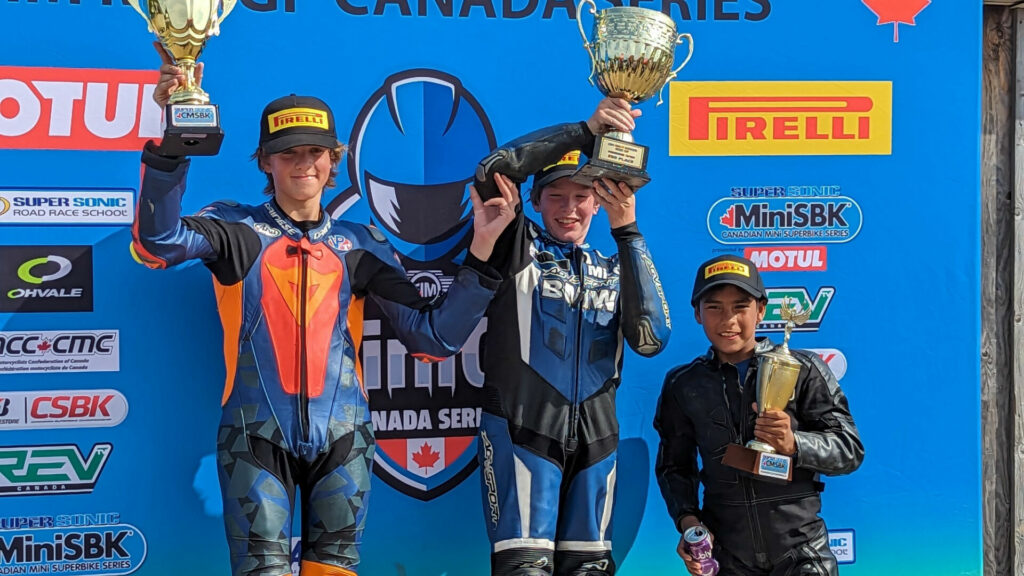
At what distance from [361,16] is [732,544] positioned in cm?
235

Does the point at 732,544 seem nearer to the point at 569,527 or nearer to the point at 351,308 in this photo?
the point at 569,527

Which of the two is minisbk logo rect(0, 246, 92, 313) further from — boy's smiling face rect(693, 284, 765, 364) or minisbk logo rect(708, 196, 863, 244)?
minisbk logo rect(708, 196, 863, 244)

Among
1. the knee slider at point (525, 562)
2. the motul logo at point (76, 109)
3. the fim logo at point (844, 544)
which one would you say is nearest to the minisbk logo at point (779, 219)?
the fim logo at point (844, 544)

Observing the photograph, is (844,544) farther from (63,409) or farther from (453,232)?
(63,409)

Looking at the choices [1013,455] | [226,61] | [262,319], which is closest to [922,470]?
[1013,455]

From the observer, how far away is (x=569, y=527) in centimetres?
335

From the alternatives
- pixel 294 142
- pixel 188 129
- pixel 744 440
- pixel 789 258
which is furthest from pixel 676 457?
pixel 188 129

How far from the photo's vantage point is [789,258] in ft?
13.5

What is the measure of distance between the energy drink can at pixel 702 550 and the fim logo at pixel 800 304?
3.89 ft

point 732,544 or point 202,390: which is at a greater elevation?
point 202,390

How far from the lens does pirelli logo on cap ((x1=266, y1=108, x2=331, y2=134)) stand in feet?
10.6

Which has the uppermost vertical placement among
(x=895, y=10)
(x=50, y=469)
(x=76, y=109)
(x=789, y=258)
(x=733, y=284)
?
(x=895, y=10)

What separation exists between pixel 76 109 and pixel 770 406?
2.68 metres

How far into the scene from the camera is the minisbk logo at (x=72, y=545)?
3.74 metres
